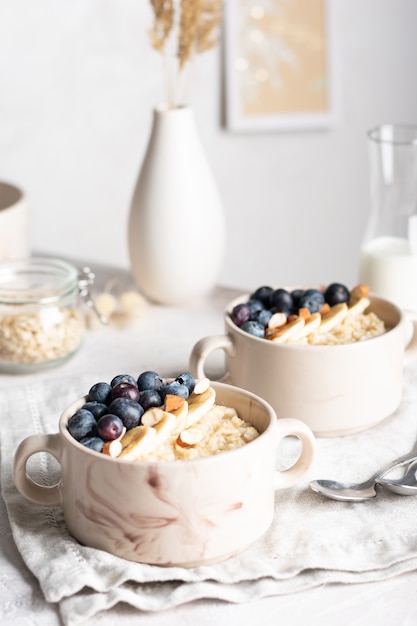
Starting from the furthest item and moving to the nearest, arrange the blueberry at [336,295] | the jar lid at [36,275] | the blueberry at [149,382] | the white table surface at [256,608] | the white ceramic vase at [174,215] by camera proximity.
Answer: the white ceramic vase at [174,215], the jar lid at [36,275], the blueberry at [336,295], the blueberry at [149,382], the white table surface at [256,608]

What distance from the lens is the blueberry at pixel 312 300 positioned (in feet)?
3.20

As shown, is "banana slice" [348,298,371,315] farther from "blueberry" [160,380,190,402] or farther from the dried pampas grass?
the dried pampas grass

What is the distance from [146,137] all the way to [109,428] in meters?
1.28

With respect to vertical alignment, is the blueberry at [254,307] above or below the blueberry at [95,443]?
above

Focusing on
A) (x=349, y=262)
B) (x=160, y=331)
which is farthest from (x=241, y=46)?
(x=160, y=331)

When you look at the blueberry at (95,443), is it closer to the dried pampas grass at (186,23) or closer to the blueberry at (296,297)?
the blueberry at (296,297)

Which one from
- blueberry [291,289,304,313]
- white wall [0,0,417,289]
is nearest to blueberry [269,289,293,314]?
blueberry [291,289,304,313]

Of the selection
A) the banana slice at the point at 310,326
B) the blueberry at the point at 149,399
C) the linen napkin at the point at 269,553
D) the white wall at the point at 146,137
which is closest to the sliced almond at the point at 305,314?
the banana slice at the point at 310,326

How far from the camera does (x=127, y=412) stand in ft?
2.35

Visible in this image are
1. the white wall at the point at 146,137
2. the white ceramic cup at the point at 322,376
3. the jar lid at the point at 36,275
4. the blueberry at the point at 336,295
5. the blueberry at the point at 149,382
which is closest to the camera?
the blueberry at the point at 149,382

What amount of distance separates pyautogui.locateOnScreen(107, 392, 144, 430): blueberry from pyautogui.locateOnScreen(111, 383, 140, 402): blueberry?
13mm

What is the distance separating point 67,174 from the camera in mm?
1881

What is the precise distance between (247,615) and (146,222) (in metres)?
0.73

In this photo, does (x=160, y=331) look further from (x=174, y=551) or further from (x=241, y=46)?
(x=241, y=46)
